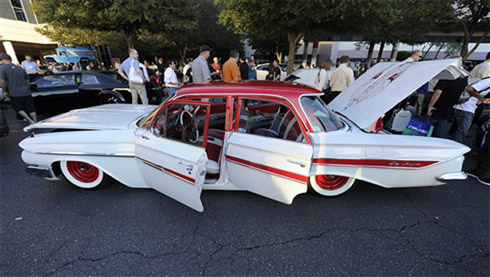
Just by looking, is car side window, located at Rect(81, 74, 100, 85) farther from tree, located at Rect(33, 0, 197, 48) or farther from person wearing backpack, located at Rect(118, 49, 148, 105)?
tree, located at Rect(33, 0, 197, 48)

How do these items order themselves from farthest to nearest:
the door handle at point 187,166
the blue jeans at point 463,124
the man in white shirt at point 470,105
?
the blue jeans at point 463,124 < the man in white shirt at point 470,105 < the door handle at point 187,166

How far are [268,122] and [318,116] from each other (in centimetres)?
82

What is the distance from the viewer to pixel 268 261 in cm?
192

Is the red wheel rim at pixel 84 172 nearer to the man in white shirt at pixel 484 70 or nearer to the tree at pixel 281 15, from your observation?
the tree at pixel 281 15

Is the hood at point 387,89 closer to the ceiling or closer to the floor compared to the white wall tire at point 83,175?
closer to the ceiling

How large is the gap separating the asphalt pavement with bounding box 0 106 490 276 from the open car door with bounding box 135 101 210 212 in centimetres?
40

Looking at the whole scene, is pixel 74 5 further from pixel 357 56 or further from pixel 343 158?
pixel 357 56

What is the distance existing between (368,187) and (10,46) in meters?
32.5

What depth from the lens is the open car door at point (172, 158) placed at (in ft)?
6.86

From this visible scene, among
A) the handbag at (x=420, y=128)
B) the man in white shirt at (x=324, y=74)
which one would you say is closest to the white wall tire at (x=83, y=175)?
the handbag at (x=420, y=128)

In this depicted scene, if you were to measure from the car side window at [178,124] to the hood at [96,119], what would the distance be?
48 centimetres

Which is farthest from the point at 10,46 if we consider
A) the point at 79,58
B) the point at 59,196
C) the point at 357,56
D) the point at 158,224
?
the point at 357,56

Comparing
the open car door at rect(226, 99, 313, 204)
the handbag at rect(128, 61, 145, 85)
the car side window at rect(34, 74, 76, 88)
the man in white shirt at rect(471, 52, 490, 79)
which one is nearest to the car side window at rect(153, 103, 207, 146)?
the open car door at rect(226, 99, 313, 204)

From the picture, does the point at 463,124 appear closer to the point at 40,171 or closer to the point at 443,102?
the point at 443,102
